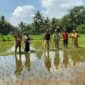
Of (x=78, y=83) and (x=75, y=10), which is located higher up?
(x=75, y=10)

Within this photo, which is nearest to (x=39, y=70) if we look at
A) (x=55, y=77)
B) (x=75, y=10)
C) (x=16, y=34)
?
(x=55, y=77)

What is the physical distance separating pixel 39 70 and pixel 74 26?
302ft

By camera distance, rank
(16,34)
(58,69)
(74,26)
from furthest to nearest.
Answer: (74,26)
(16,34)
(58,69)

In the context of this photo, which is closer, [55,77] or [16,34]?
[55,77]

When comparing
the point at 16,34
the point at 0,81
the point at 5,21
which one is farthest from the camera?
the point at 5,21

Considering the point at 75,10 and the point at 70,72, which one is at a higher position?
the point at 75,10

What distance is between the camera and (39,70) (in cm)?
1419

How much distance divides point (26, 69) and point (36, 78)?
9.21 ft

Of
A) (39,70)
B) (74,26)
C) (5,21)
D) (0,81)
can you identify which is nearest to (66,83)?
(0,81)

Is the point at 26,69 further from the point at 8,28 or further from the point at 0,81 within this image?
the point at 8,28

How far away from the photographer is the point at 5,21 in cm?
12638

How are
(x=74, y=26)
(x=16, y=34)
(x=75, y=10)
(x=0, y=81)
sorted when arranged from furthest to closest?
1. (x=75, y=10)
2. (x=74, y=26)
3. (x=16, y=34)
4. (x=0, y=81)

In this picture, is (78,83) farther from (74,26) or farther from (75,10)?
(75,10)

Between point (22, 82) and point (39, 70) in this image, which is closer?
point (22, 82)
